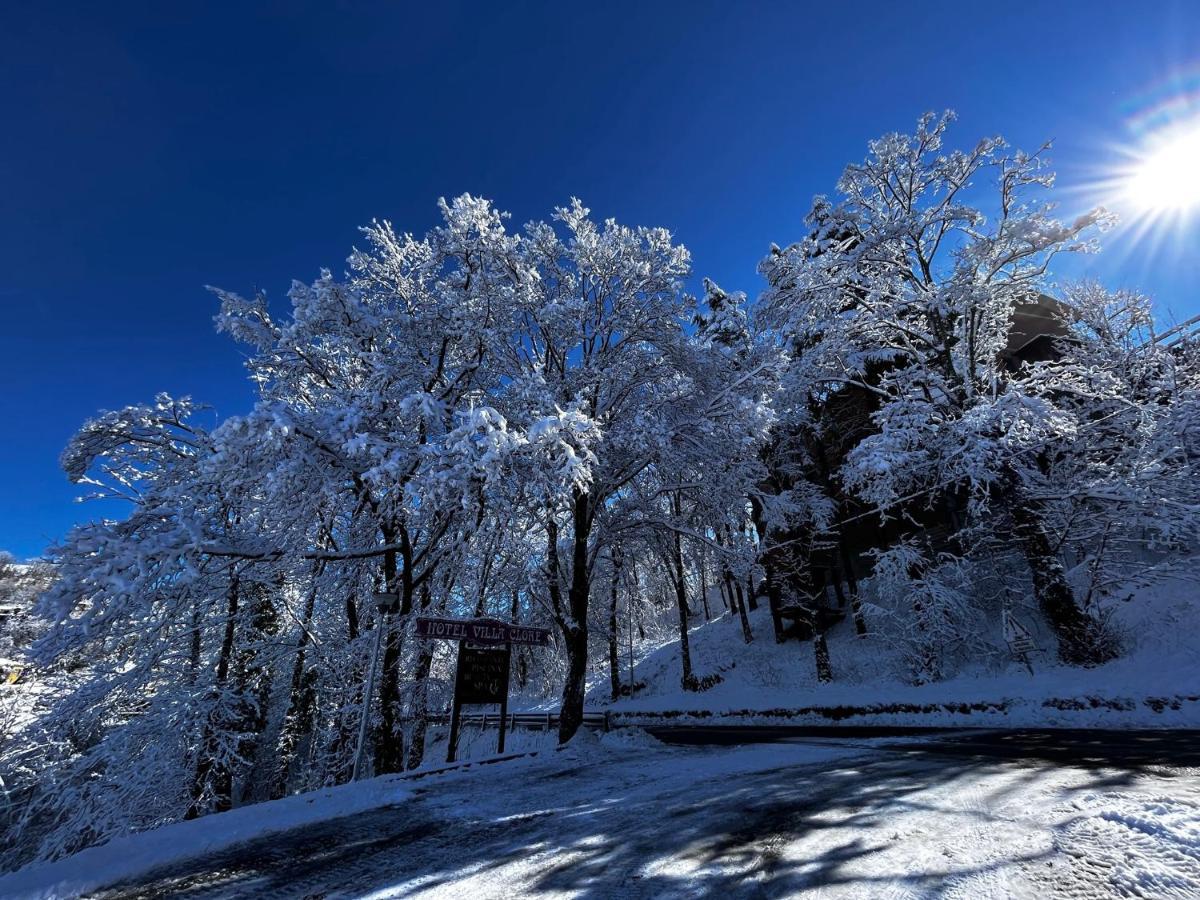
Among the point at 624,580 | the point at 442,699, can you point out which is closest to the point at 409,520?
the point at 442,699

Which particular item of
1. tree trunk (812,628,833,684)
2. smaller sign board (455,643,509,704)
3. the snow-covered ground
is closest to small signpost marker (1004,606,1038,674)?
the snow-covered ground

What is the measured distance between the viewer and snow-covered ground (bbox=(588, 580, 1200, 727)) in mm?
9789

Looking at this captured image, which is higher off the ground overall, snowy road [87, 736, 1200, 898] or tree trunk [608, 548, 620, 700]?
tree trunk [608, 548, 620, 700]

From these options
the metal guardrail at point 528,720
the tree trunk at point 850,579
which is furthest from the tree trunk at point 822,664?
the metal guardrail at point 528,720

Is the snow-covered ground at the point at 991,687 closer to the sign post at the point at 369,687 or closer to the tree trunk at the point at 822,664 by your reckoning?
the tree trunk at the point at 822,664

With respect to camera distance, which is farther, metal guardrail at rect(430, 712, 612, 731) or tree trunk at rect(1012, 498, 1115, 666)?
metal guardrail at rect(430, 712, 612, 731)

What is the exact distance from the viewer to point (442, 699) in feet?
40.8

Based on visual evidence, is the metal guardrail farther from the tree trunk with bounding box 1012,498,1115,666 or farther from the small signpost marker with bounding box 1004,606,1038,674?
the tree trunk with bounding box 1012,498,1115,666

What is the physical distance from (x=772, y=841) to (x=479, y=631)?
615 cm

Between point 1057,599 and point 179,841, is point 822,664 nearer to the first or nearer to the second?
point 1057,599

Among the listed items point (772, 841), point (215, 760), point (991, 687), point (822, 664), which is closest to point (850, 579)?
point (822, 664)

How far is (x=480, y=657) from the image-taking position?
9125 mm

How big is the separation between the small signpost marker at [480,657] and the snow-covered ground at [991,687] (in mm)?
9546

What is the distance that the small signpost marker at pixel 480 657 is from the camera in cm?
852
